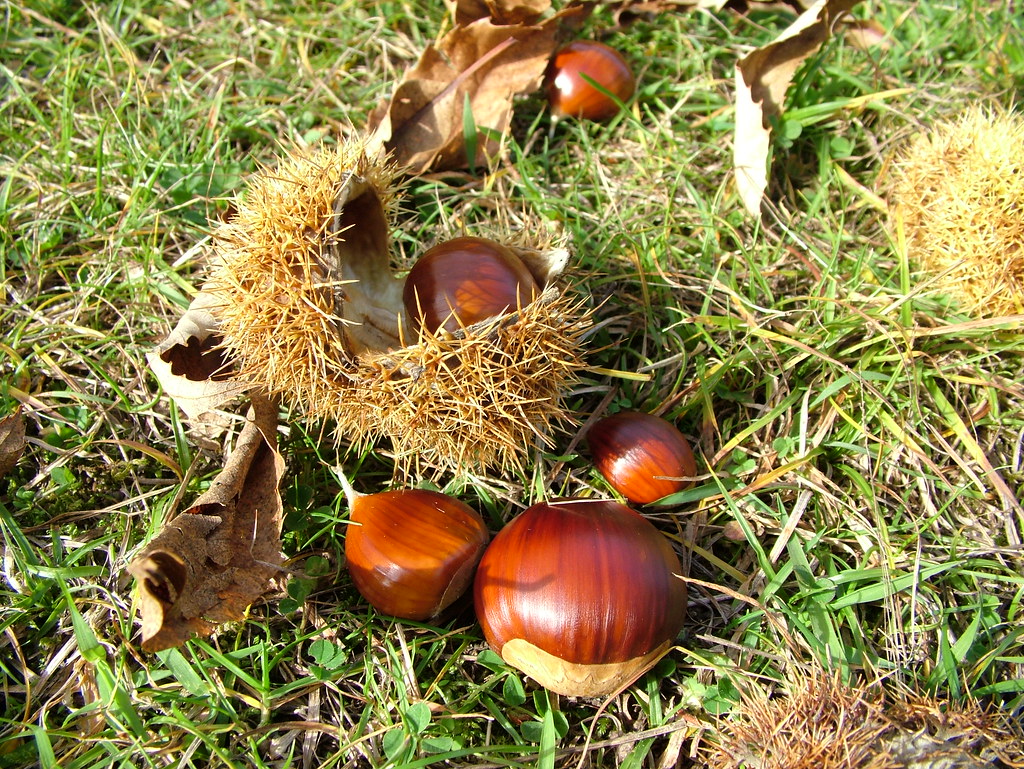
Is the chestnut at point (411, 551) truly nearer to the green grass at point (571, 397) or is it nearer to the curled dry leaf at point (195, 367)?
the green grass at point (571, 397)

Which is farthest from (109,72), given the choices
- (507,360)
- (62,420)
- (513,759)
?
(513,759)

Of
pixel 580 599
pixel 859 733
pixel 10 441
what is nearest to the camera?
pixel 859 733

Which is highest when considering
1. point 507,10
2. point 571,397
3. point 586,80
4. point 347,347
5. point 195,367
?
point 507,10

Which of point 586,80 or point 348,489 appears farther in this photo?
point 586,80

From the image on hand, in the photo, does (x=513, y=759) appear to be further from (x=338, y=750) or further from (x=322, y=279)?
(x=322, y=279)

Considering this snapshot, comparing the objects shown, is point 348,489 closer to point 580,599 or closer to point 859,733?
point 580,599

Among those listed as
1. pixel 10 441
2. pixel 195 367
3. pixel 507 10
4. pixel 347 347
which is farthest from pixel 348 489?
pixel 507 10

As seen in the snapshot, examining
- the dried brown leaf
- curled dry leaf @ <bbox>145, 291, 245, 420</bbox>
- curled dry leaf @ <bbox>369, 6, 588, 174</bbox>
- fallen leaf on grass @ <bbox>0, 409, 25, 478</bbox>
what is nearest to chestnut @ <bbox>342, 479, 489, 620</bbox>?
curled dry leaf @ <bbox>145, 291, 245, 420</bbox>
